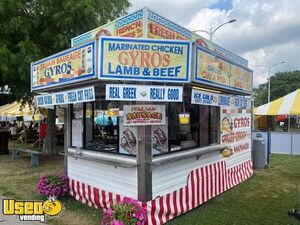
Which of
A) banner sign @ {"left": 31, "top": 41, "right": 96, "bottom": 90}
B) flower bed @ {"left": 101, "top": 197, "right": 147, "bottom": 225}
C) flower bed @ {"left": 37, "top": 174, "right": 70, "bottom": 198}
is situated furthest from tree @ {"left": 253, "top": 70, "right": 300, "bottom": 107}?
flower bed @ {"left": 101, "top": 197, "right": 147, "bottom": 225}

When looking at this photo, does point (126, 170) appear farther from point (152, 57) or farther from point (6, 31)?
point (6, 31)

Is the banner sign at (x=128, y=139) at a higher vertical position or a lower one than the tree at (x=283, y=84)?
lower

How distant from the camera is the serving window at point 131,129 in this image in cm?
596

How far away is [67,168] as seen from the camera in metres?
7.72

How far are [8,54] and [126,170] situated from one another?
26.0ft

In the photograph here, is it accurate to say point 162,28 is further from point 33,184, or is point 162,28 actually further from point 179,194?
point 33,184

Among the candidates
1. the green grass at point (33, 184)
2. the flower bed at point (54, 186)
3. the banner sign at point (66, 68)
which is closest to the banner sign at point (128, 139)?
the banner sign at point (66, 68)

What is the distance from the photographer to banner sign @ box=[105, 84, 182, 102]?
5.11 m

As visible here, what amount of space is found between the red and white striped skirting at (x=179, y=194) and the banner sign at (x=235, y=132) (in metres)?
0.69

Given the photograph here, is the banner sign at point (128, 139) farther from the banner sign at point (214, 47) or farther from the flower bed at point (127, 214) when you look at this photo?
the banner sign at point (214, 47)

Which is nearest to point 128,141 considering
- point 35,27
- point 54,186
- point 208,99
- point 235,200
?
point 208,99

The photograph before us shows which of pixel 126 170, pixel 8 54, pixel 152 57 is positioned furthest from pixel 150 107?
pixel 8 54

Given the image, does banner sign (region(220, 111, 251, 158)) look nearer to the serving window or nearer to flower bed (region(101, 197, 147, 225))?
the serving window

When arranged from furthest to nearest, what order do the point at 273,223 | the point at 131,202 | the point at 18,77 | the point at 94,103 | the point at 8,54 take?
1. the point at 18,77
2. the point at 8,54
3. the point at 94,103
4. the point at 273,223
5. the point at 131,202
